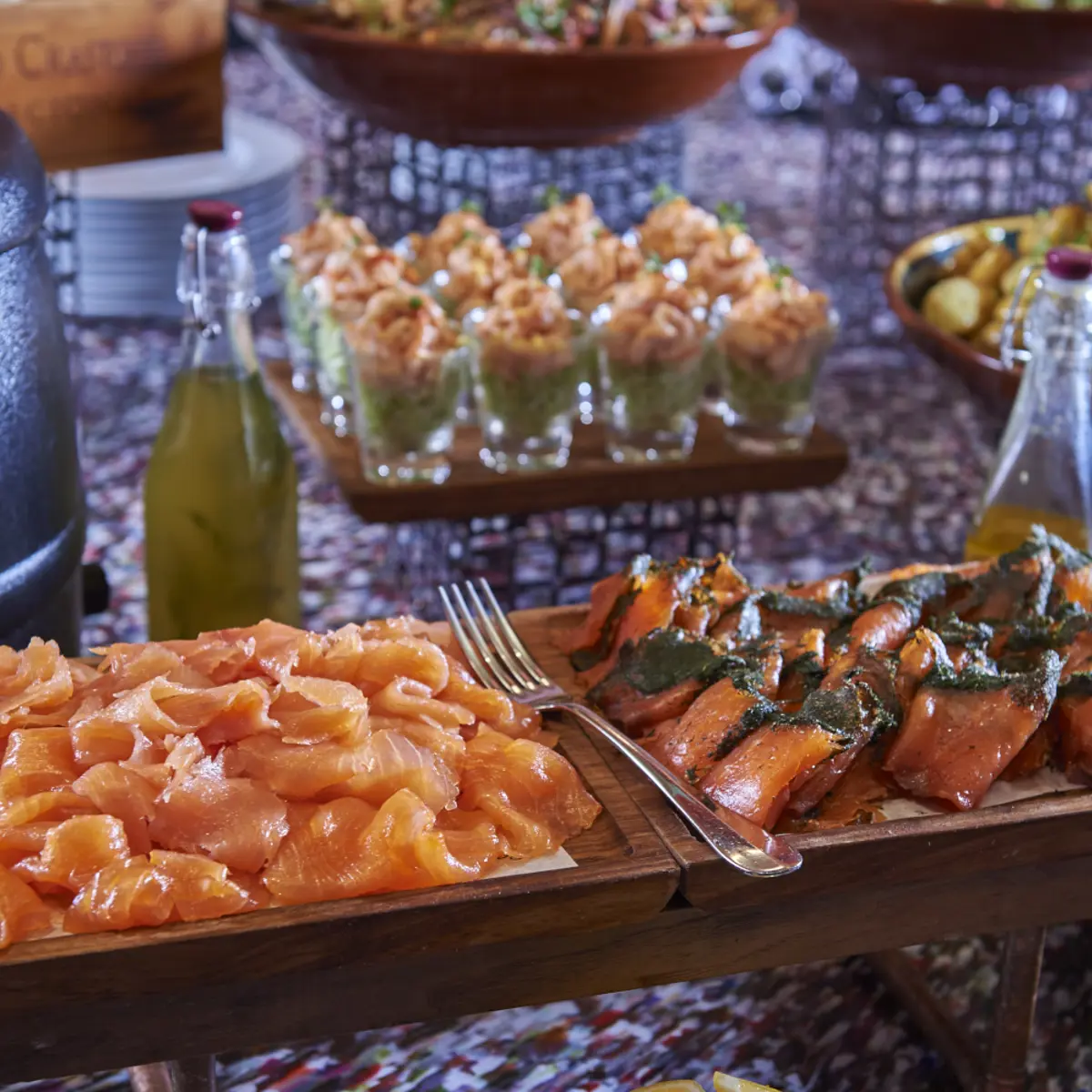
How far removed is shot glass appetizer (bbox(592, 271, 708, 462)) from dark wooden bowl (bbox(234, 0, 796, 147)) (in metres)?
0.69

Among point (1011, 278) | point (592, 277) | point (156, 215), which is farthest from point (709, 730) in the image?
point (156, 215)

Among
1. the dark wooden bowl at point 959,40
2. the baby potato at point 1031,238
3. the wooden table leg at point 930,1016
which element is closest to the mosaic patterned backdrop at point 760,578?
the wooden table leg at point 930,1016

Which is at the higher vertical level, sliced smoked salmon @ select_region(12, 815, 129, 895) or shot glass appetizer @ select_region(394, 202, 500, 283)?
shot glass appetizer @ select_region(394, 202, 500, 283)

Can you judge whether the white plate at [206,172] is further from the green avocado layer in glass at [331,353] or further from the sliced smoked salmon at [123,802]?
the sliced smoked salmon at [123,802]

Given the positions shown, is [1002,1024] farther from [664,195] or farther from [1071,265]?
[664,195]

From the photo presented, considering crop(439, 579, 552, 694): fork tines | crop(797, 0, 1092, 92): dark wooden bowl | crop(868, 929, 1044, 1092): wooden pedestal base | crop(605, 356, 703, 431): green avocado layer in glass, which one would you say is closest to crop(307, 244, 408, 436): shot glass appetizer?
crop(605, 356, 703, 431): green avocado layer in glass

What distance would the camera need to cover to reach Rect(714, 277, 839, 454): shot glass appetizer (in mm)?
2055

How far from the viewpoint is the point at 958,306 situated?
8.06ft

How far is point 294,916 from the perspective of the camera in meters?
0.97

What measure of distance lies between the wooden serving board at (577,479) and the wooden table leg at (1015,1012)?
0.91 metres

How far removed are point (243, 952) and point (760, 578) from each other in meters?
1.64

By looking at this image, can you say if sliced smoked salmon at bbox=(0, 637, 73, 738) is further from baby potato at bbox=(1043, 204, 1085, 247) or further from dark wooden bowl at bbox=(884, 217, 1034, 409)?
baby potato at bbox=(1043, 204, 1085, 247)

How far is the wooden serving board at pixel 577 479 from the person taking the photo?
1993 mm

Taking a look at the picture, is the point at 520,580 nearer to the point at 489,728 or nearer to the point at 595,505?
the point at 595,505
